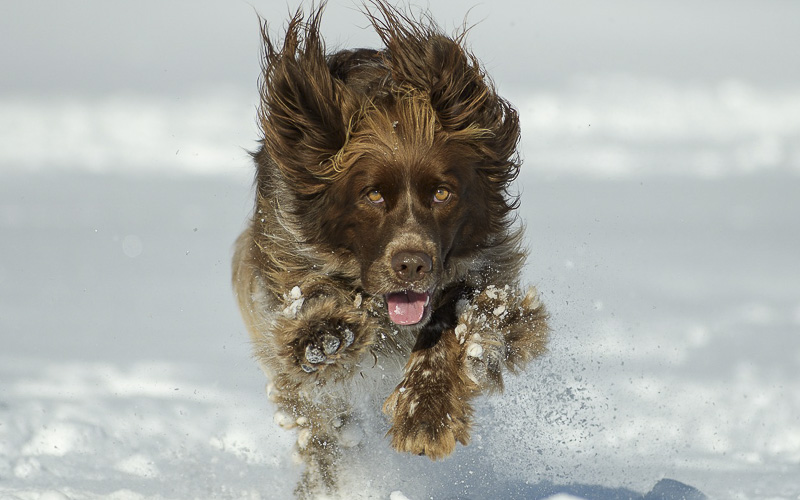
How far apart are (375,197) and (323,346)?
76cm

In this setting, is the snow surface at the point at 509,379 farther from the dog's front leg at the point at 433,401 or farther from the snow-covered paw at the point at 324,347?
the snow-covered paw at the point at 324,347

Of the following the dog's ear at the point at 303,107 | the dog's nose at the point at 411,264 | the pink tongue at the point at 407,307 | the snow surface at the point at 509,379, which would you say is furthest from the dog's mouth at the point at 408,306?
the snow surface at the point at 509,379

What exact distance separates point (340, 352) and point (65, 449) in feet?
6.80

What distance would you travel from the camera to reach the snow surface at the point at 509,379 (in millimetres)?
5016

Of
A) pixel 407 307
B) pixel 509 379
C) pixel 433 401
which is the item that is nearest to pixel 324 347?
pixel 407 307

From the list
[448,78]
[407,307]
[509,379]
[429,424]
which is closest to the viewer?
[429,424]

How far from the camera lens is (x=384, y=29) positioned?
14.7 ft

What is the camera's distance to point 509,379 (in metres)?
5.18

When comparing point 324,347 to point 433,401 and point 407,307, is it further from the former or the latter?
point 433,401

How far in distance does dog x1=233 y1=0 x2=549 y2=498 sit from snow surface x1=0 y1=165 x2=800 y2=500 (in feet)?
1.96

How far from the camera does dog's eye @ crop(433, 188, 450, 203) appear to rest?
13.7ft

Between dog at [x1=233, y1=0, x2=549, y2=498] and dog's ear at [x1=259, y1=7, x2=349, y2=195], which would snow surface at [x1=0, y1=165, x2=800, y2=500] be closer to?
dog at [x1=233, y1=0, x2=549, y2=498]

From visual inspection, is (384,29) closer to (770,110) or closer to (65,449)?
(65,449)

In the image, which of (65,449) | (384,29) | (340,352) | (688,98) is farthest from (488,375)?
(688,98)
